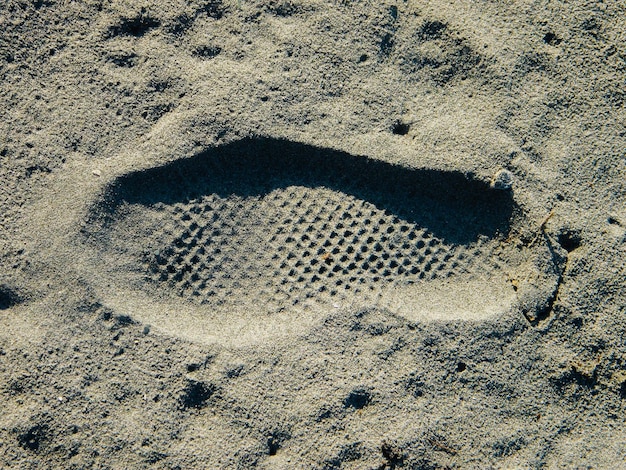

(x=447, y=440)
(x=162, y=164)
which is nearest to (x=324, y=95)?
(x=162, y=164)

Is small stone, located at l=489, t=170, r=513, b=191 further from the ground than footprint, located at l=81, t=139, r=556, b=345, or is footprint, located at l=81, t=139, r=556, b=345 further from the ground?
small stone, located at l=489, t=170, r=513, b=191

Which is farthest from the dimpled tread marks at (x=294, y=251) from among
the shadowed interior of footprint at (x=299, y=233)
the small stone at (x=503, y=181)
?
the small stone at (x=503, y=181)

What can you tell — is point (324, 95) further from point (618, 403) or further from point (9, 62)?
point (618, 403)

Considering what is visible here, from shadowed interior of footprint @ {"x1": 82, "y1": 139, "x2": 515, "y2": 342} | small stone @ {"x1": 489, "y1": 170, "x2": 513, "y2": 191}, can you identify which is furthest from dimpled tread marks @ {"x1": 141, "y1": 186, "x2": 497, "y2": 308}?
small stone @ {"x1": 489, "y1": 170, "x2": 513, "y2": 191}

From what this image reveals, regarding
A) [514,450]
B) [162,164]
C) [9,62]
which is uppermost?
[9,62]

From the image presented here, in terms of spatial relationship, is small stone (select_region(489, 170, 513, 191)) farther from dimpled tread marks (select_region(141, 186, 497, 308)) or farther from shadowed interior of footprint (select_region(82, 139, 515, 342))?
dimpled tread marks (select_region(141, 186, 497, 308))

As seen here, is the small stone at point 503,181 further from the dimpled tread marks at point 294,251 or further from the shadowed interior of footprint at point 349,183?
the dimpled tread marks at point 294,251

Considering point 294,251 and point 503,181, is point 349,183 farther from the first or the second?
point 503,181

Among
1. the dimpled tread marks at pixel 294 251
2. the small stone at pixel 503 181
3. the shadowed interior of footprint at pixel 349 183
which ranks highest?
the small stone at pixel 503 181
